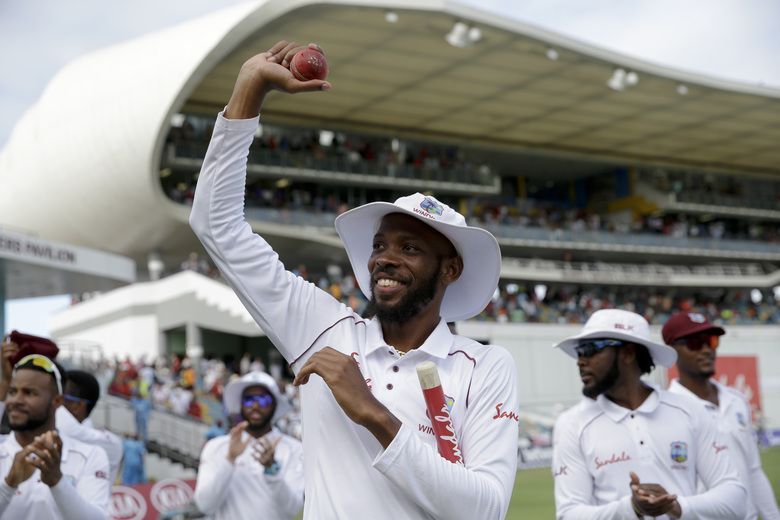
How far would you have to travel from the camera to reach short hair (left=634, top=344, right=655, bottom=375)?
5.43 meters

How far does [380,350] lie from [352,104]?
39.6 meters

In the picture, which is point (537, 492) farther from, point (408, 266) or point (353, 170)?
point (353, 170)

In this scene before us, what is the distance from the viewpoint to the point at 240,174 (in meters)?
2.91

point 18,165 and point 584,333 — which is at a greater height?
point 18,165

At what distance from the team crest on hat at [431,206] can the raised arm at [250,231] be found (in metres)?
Result: 0.40

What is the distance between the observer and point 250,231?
118 inches

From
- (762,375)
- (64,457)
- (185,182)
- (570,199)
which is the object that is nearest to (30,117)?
(185,182)

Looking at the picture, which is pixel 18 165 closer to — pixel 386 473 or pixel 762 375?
pixel 762 375

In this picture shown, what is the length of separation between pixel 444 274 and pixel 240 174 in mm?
710

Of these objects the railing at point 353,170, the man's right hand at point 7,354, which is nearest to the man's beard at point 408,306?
the man's right hand at point 7,354

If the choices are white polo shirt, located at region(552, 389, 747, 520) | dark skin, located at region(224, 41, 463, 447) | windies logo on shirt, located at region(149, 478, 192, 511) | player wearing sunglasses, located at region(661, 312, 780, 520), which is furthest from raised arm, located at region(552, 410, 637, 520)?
windies logo on shirt, located at region(149, 478, 192, 511)

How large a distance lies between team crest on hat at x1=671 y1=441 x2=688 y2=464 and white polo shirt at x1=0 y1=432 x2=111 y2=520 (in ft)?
8.72

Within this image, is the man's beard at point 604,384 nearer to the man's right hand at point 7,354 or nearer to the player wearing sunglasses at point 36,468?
the player wearing sunglasses at point 36,468

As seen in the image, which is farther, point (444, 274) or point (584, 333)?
point (584, 333)
